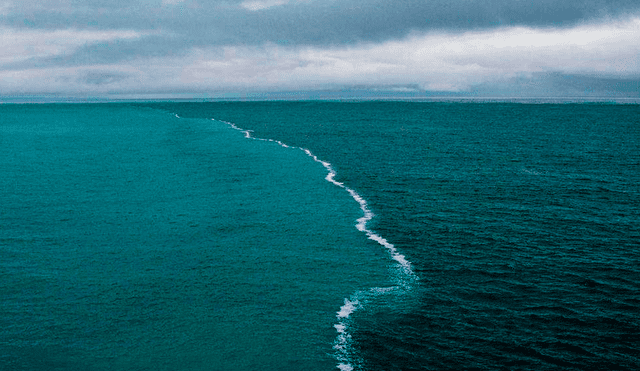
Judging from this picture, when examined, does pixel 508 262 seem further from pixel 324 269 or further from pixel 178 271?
pixel 178 271

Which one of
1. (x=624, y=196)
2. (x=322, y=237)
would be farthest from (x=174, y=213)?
(x=624, y=196)

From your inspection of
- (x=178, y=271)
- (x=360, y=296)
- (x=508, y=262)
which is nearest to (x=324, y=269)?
(x=360, y=296)

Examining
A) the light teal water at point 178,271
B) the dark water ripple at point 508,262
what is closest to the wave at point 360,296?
the light teal water at point 178,271

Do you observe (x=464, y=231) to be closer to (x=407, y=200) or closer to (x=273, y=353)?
(x=407, y=200)

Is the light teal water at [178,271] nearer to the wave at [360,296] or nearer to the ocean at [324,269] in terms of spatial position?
the ocean at [324,269]

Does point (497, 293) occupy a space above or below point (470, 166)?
below
